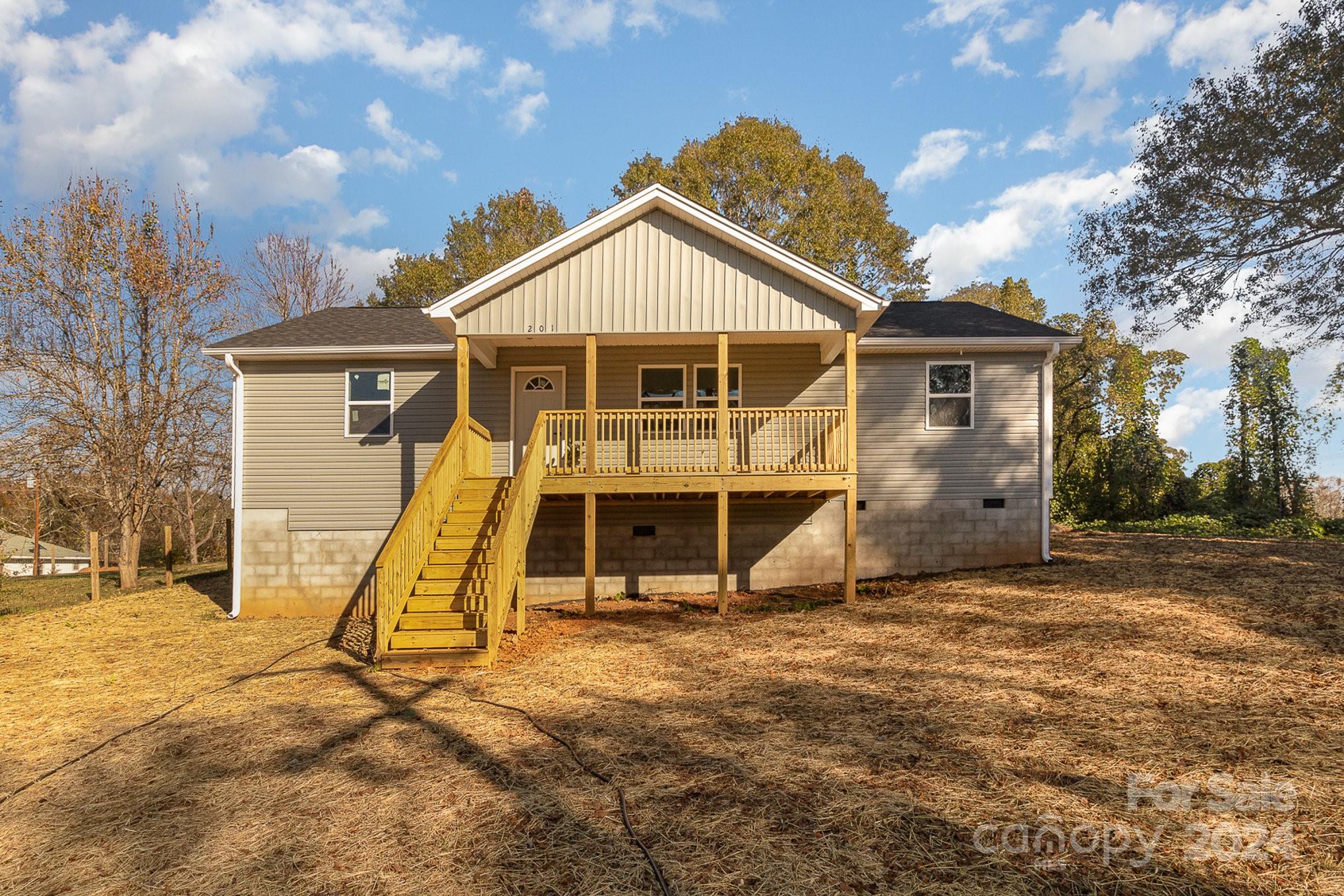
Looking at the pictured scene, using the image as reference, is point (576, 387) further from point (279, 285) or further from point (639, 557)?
point (279, 285)

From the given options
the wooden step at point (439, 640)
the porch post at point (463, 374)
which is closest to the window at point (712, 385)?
the porch post at point (463, 374)

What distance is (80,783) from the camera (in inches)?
221

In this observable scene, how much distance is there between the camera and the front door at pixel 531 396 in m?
13.5

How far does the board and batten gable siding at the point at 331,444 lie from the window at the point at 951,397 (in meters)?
9.05

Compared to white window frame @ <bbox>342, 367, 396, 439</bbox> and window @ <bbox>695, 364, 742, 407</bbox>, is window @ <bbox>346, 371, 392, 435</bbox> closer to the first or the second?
white window frame @ <bbox>342, 367, 396, 439</bbox>

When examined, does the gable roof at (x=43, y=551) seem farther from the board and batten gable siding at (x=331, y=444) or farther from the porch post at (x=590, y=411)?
the porch post at (x=590, y=411)

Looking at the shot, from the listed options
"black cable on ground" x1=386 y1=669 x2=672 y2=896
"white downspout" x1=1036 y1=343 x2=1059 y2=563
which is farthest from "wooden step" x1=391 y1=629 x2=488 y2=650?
"white downspout" x1=1036 y1=343 x2=1059 y2=563

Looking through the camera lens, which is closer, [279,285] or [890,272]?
[890,272]

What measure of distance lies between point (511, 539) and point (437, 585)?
1.12 m

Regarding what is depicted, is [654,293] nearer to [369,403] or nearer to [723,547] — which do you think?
[723,547]

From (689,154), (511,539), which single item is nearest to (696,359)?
(511,539)

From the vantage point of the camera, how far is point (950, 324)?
1391cm

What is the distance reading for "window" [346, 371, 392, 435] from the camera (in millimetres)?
13477

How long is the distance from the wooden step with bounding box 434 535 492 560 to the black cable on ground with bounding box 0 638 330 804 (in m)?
2.50
